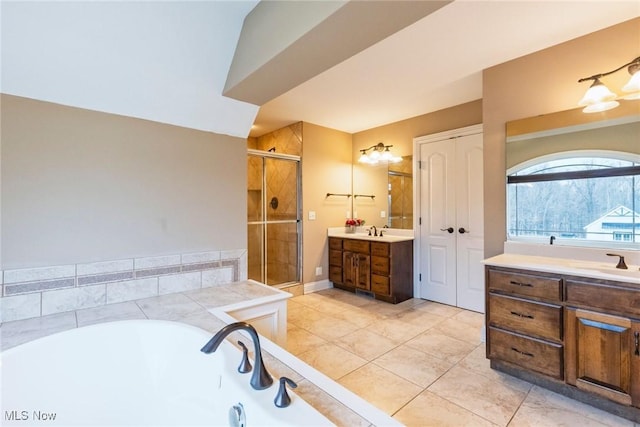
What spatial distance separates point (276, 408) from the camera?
0.91 metres

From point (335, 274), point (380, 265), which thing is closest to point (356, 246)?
point (380, 265)

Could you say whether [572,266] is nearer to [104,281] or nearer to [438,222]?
[438,222]

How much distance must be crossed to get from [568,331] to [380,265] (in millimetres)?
2073

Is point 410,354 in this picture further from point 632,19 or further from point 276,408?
point 632,19

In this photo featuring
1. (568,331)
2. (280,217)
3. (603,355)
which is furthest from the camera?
(280,217)

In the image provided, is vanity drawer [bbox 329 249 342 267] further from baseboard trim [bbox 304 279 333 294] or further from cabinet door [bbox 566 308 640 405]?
cabinet door [bbox 566 308 640 405]

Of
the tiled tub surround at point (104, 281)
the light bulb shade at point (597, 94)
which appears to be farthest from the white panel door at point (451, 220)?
the tiled tub surround at point (104, 281)

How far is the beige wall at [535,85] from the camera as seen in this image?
2.01 meters

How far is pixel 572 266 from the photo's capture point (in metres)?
1.91

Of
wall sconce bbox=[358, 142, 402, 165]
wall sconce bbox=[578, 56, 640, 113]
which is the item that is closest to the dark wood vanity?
wall sconce bbox=[358, 142, 402, 165]

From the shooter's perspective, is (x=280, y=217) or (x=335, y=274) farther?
(x=335, y=274)

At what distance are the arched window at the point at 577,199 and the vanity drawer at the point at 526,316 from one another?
70 cm

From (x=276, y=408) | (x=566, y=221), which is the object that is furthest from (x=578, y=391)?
(x=276, y=408)

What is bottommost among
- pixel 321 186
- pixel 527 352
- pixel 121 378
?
pixel 527 352
